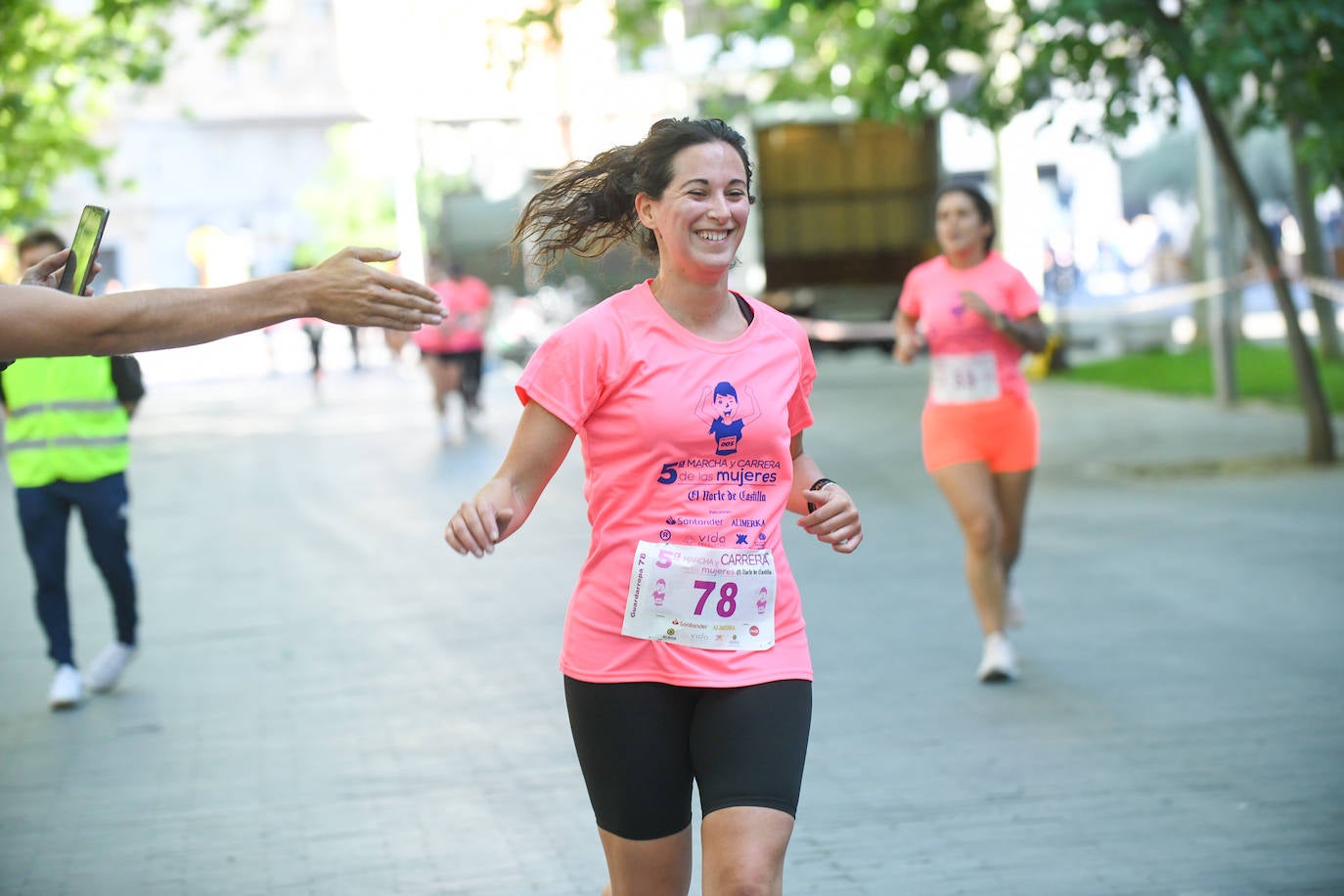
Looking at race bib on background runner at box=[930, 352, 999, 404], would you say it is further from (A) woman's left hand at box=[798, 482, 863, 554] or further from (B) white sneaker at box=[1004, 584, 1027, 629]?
(A) woman's left hand at box=[798, 482, 863, 554]

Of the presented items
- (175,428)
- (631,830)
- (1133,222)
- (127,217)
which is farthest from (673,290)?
(127,217)

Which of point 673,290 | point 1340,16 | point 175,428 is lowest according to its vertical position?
point 175,428

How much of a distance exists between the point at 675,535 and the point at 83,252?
1.33 meters

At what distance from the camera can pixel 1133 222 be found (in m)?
37.0

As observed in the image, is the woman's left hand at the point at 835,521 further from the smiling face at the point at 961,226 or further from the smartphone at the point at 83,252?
the smiling face at the point at 961,226

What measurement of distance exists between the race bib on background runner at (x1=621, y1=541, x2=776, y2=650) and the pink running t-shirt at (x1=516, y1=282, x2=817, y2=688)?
0.07 ft

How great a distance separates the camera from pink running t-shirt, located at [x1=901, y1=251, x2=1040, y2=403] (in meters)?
7.09

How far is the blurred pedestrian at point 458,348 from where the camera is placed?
758 inches

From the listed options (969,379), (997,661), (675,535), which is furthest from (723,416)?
(997,661)

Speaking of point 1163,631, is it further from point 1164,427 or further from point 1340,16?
point 1164,427

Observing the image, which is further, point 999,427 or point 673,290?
point 999,427

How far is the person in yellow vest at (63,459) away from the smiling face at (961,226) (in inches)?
136

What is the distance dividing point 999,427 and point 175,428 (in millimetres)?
18372

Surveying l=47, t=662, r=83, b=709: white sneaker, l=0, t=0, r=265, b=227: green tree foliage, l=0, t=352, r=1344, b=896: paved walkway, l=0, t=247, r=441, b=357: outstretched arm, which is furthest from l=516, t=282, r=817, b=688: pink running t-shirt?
l=0, t=0, r=265, b=227: green tree foliage
